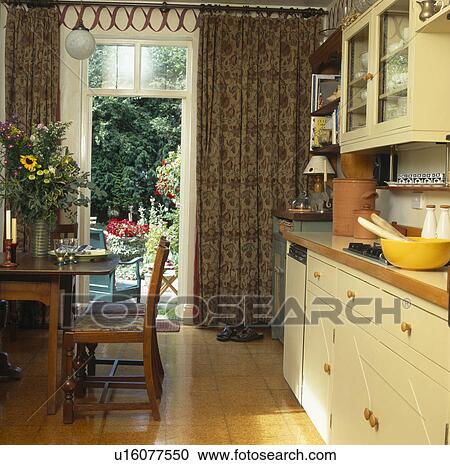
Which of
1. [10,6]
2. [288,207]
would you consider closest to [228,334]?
[288,207]

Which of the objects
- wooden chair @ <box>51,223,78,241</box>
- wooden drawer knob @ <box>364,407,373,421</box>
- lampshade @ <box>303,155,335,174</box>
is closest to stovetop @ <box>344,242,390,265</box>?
wooden drawer knob @ <box>364,407,373,421</box>

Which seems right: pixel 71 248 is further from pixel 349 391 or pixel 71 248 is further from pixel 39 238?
pixel 349 391

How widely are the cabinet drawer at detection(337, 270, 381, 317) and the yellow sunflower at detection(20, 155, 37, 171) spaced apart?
76.8 inches

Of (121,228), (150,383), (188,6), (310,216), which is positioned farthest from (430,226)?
(121,228)

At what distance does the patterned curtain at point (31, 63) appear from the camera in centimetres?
552

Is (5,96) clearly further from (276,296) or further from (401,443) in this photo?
(401,443)

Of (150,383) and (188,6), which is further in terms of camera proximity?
(188,6)

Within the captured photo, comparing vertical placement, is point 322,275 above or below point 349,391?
above

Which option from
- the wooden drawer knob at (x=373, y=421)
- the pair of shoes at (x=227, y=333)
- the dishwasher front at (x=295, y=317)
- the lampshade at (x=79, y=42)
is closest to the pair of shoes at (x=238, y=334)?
the pair of shoes at (x=227, y=333)

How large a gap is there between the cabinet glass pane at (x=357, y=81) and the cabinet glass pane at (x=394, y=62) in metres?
0.24

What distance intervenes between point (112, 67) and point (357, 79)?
8.55 feet

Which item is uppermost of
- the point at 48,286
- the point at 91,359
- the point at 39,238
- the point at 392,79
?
the point at 392,79

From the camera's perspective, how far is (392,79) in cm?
338

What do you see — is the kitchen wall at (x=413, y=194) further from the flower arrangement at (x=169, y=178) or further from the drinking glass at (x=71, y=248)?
the flower arrangement at (x=169, y=178)
